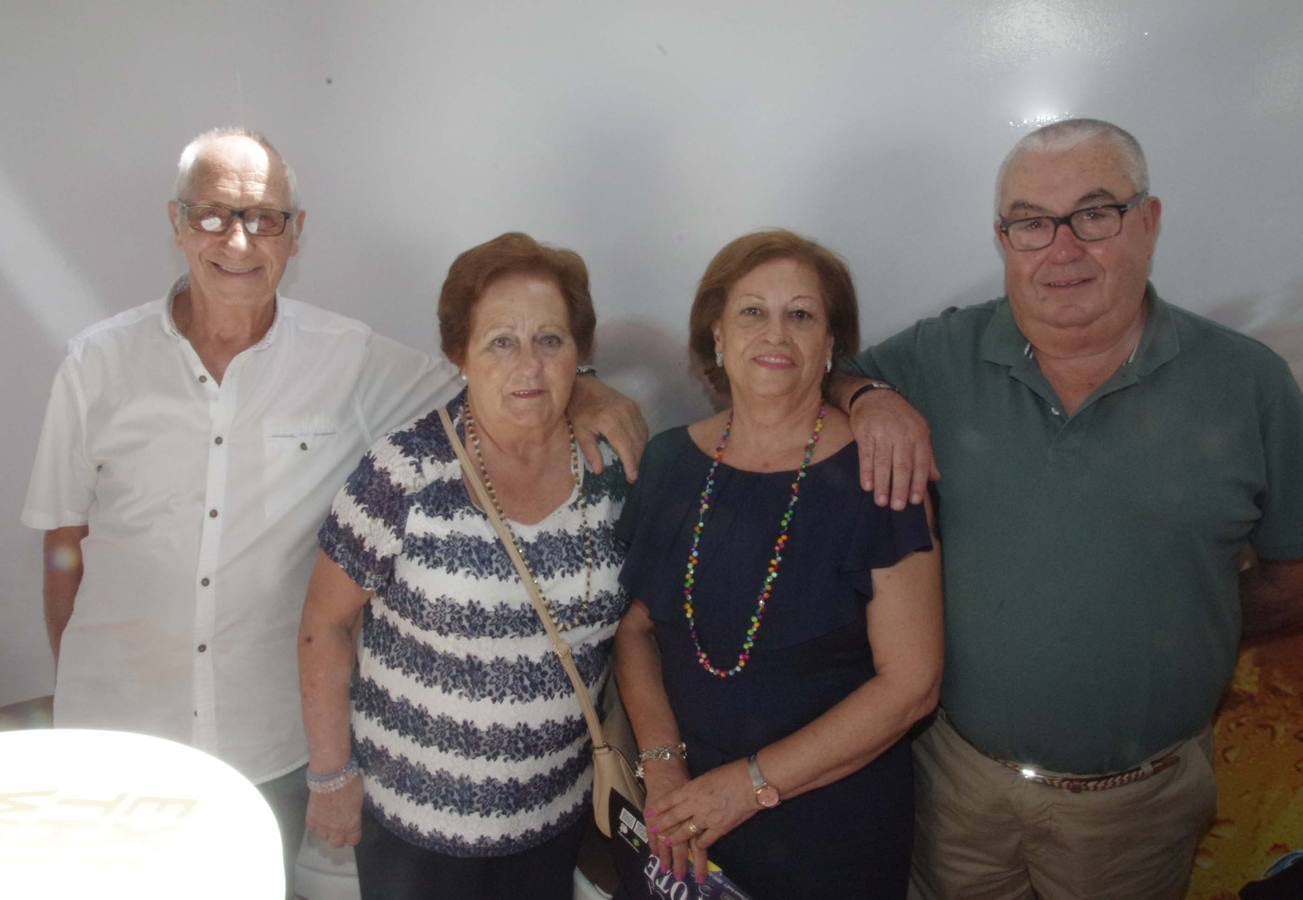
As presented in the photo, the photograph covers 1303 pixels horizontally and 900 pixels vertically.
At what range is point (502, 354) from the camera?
1878 mm

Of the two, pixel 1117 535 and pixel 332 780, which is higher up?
pixel 1117 535

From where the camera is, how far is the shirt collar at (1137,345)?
5.91 feet

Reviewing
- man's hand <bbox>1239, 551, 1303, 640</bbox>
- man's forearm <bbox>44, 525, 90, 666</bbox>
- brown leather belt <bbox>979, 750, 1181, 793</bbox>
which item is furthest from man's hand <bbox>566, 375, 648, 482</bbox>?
man's hand <bbox>1239, 551, 1303, 640</bbox>

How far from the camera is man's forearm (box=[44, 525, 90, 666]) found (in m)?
2.17

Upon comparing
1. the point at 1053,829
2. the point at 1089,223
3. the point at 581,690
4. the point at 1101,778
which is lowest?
the point at 1053,829

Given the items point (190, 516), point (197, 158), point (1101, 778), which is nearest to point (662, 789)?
point (1101, 778)

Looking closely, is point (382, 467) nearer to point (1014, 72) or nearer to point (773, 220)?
point (773, 220)

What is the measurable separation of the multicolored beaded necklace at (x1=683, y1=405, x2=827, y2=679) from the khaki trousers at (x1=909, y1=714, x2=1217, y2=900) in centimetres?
56

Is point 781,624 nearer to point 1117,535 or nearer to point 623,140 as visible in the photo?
point 1117,535

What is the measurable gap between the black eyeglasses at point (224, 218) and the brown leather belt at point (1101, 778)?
189 cm

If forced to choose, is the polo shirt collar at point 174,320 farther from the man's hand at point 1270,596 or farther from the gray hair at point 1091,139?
the man's hand at point 1270,596

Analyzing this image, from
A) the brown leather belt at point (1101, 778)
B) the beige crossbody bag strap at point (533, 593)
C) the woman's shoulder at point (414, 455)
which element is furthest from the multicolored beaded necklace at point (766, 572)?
the brown leather belt at point (1101, 778)

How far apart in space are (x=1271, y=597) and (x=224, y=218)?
2333 millimetres

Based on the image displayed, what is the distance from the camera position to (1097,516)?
178 cm
